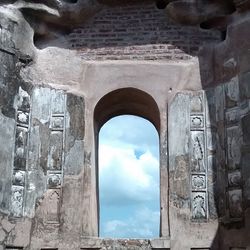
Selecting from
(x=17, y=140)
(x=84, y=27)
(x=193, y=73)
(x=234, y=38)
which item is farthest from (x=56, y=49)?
(x=234, y=38)

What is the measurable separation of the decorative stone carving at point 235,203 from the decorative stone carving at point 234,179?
89mm

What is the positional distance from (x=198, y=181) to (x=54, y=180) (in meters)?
1.91

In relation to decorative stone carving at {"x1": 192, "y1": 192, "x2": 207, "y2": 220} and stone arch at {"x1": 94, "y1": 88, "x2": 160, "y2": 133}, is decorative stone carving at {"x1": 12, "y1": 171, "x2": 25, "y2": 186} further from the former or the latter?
decorative stone carving at {"x1": 192, "y1": 192, "x2": 207, "y2": 220}

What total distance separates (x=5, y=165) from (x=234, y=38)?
11.5ft

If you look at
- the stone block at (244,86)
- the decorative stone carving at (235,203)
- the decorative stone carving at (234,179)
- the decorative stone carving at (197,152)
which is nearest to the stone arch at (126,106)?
A: the decorative stone carving at (197,152)

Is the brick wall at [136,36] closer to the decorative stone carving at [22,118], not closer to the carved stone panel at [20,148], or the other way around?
the decorative stone carving at [22,118]

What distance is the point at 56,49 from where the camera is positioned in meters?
7.42

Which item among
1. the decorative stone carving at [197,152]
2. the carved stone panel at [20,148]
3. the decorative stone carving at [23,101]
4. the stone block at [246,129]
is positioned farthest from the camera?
the decorative stone carving at [23,101]

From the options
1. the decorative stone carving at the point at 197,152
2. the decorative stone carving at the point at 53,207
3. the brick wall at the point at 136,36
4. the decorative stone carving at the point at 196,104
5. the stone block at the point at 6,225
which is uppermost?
the brick wall at the point at 136,36

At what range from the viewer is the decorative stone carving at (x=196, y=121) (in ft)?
22.8

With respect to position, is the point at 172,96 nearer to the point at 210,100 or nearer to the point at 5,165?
the point at 210,100

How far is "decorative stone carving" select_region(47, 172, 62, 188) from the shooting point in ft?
22.1

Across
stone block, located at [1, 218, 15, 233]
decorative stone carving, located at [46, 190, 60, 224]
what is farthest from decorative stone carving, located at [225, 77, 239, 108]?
stone block, located at [1, 218, 15, 233]

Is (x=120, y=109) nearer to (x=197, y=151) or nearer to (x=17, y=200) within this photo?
(x=197, y=151)
